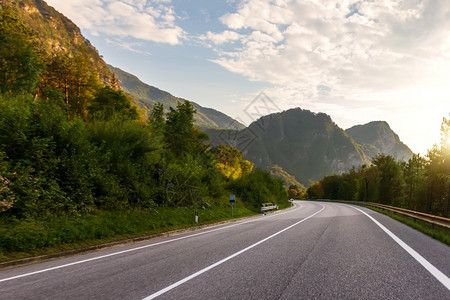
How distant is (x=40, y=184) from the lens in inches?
382

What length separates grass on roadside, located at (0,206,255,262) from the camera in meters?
7.17

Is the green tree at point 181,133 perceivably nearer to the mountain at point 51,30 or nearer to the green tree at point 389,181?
the green tree at point 389,181

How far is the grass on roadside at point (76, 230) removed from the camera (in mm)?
7168

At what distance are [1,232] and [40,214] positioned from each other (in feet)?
6.10

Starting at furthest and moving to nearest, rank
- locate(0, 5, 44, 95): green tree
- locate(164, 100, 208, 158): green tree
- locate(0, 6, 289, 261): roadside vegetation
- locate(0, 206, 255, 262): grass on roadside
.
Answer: locate(164, 100, 208, 158): green tree
locate(0, 5, 44, 95): green tree
locate(0, 6, 289, 261): roadside vegetation
locate(0, 206, 255, 262): grass on roadside

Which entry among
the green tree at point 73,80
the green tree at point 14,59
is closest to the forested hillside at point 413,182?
the green tree at point 14,59

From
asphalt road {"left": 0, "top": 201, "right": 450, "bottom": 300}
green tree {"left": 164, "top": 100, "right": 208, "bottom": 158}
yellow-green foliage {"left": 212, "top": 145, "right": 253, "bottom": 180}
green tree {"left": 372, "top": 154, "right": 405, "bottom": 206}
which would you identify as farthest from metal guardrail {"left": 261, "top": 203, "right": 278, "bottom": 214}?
green tree {"left": 372, "top": 154, "right": 405, "bottom": 206}

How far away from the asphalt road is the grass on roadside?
99 centimetres

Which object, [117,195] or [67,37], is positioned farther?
[67,37]

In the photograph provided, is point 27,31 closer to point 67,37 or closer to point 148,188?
point 148,188

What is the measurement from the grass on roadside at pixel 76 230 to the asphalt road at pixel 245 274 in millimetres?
988

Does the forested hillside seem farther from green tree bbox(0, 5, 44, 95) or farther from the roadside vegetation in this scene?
green tree bbox(0, 5, 44, 95)

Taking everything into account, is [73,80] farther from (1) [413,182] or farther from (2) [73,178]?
(1) [413,182]

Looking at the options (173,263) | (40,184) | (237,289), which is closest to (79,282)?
(173,263)
